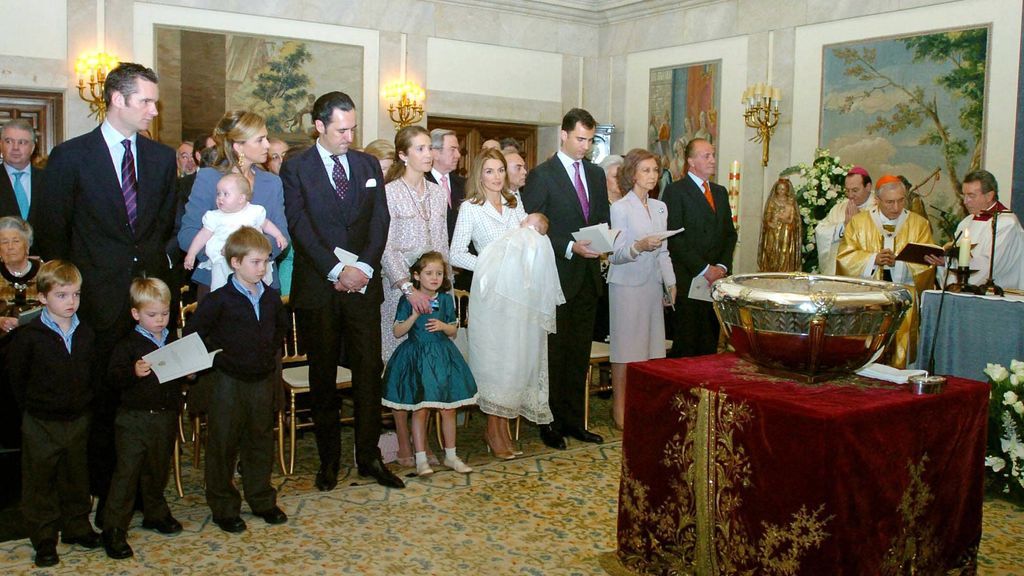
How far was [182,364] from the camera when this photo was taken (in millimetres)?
3803

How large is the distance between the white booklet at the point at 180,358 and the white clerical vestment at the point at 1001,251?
5.14 m

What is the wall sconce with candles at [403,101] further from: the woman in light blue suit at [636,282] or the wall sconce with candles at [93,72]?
the woman in light blue suit at [636,282]

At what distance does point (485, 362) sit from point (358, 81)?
645 centimetres

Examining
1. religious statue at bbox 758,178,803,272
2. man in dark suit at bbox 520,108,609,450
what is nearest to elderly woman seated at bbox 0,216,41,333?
man in dark suit at bbox 520,108,609,450

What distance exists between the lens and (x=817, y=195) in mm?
9250

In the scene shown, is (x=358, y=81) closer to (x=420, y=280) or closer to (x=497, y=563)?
(x=420, y=280)

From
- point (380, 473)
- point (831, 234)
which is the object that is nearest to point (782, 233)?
point (831, 234)

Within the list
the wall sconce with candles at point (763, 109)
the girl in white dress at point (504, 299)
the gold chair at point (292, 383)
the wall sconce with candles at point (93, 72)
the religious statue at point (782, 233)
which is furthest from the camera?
the wall sconce with candles at point (763, 109)

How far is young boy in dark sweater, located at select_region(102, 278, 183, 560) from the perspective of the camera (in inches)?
152

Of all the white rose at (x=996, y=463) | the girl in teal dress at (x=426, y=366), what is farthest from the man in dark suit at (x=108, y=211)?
the white rose at (x=996, y=463)

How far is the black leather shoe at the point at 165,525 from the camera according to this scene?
4.12 metres

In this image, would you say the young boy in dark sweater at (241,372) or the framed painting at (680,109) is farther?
the framed painting at (680,109)

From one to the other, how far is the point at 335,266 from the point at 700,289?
2721mm

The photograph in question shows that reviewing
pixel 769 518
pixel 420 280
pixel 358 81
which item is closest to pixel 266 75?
pixel 358 81
